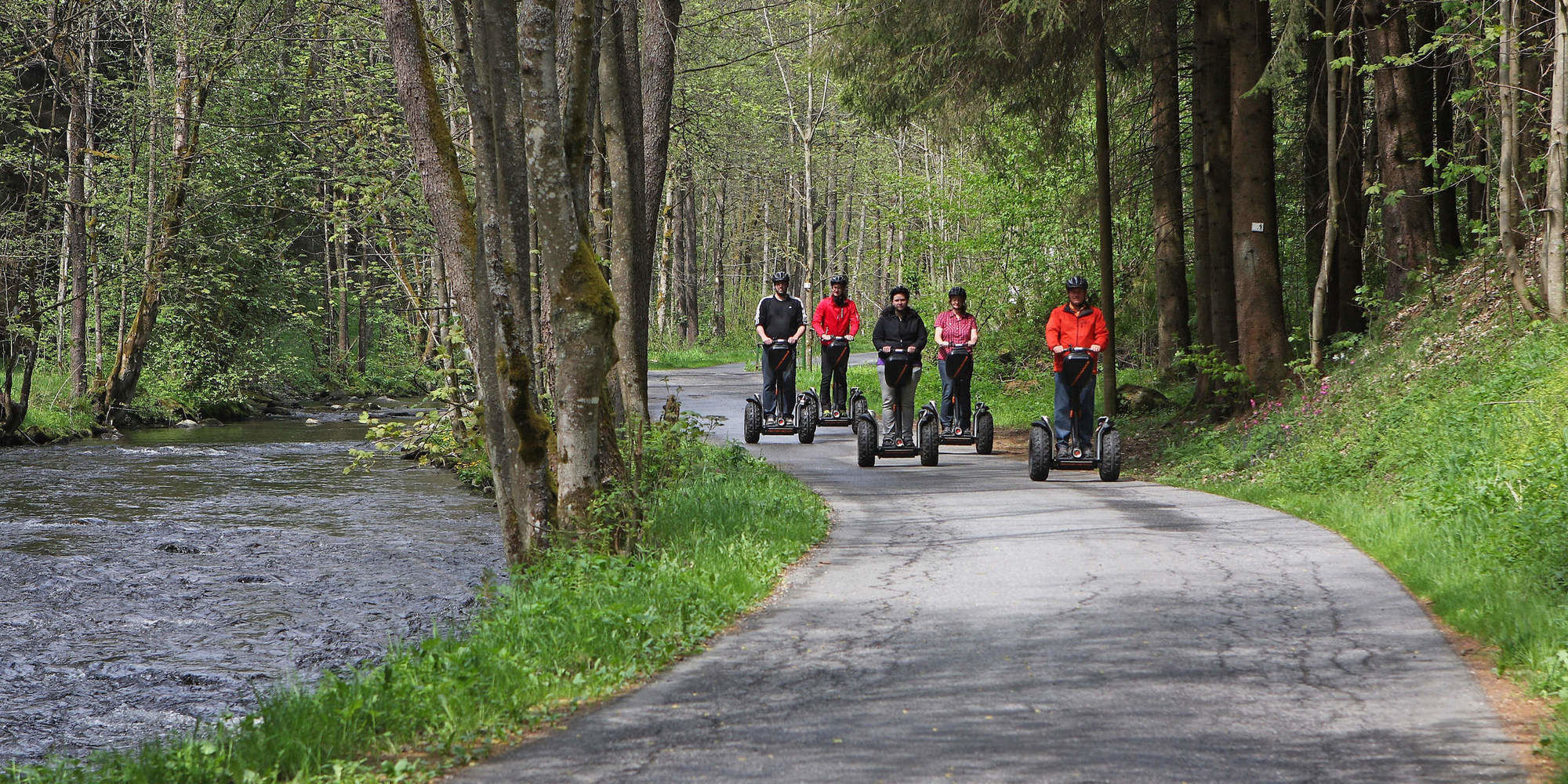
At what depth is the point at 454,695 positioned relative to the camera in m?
5.38

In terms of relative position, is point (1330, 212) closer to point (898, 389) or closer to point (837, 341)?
point (898, 389)

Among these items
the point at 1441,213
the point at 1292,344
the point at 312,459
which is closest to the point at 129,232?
the point at 312,459

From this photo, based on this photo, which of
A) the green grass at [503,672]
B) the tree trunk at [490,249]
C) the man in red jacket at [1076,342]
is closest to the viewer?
the green grass at [503,672]

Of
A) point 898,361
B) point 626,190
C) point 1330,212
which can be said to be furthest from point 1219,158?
point 626,190

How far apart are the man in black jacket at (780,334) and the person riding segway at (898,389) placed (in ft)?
4.95

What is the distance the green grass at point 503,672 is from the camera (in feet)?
15.8

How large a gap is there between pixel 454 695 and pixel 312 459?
51.2ft

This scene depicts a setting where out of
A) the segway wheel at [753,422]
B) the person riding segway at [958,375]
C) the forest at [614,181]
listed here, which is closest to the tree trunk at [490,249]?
the forest at [614,181]

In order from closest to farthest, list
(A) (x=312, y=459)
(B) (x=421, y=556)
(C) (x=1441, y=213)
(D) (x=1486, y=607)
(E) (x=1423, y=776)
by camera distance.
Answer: (E) (x=1423, y=776) < (D) (x=1486, y=607) < (B) (x=421, y=556) < (C) (x=1441, y=213) < (A) (x=312, y=459)

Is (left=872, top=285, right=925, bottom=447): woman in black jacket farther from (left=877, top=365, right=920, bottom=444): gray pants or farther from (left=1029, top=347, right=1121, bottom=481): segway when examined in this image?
(left=1029, top=347, right=1121, bottom=481): segway

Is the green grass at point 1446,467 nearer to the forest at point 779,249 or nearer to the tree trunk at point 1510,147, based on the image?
the forest at point 779,249

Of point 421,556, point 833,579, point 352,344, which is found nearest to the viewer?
point 833,579

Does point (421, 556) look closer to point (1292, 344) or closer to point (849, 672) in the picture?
point (849, 672)

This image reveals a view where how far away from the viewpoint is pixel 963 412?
16438 millimetres
